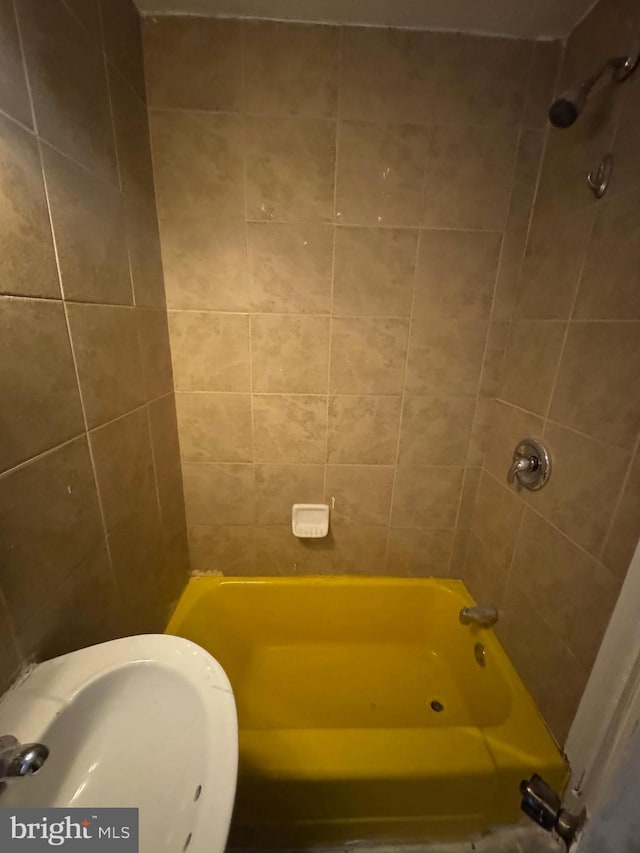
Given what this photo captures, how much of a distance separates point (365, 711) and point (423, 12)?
2057mm

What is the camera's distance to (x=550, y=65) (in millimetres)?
875

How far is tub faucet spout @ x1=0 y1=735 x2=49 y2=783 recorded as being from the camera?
0.38 meters

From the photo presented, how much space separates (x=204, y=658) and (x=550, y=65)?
165 centimetres

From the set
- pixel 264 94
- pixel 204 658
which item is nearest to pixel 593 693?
pixel 204 658

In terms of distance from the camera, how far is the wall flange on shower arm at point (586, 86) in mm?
653

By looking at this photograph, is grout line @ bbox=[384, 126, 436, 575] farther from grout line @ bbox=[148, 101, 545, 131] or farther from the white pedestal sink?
the white pedestal sink

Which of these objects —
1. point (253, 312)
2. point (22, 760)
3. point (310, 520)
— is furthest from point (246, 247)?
point (22, 760)

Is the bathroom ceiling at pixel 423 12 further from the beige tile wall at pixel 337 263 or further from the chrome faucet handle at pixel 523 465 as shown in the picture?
the chrome faucet handle at pixel 523 465

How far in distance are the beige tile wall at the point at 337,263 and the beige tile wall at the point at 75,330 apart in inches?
6.6

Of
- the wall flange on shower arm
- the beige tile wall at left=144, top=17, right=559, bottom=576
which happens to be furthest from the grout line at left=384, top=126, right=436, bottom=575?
the wall flange on shower arm

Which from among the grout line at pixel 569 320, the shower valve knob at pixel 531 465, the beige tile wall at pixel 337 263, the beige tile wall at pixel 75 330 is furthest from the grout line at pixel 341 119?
the shower valve knob at pixel 531 465

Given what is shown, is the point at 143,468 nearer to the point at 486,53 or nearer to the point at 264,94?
the point at 264,94

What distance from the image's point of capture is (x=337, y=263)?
3.25 ft

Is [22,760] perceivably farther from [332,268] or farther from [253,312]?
[332,268]
